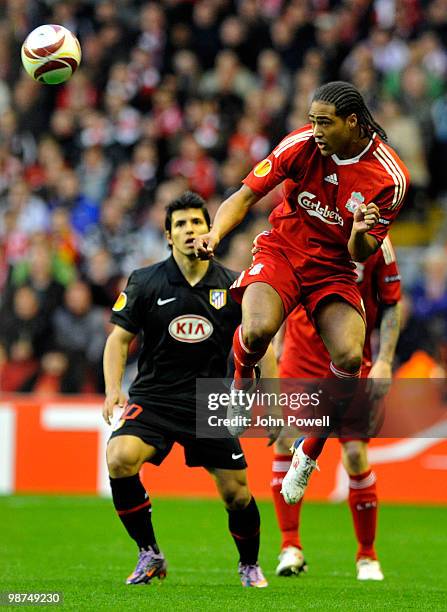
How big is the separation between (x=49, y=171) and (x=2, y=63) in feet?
7.69

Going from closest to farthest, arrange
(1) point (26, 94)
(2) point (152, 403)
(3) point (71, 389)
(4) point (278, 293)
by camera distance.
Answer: (4) point (278, 293) < (2) point (152, 403) < (3) point (71, 389) < (1) point (26, 94)

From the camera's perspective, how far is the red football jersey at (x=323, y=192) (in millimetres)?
7047

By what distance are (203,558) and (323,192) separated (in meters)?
3.33

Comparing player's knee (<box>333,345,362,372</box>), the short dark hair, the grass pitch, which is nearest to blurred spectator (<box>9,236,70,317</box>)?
the grass pitch

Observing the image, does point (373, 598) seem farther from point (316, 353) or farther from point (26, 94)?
point (26, 94)

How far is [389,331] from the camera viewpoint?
844 cm

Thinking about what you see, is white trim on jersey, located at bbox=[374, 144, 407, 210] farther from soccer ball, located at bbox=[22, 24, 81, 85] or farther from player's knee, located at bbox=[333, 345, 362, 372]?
soccer ball, located at bbox=[22, 24, 81, 85]

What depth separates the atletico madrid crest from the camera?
7902mm

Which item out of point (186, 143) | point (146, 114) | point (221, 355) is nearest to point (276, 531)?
point (221, 355)

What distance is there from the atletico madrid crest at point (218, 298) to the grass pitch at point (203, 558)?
1.70 metres

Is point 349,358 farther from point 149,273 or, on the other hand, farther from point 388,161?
point 149,273

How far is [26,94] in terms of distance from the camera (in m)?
17.9

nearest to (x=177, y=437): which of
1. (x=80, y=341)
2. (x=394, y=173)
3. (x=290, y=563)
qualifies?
(x=290, y=563)

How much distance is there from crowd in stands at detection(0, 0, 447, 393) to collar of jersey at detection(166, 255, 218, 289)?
5731 millimetres
